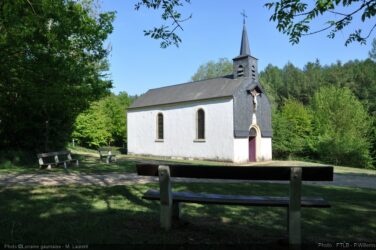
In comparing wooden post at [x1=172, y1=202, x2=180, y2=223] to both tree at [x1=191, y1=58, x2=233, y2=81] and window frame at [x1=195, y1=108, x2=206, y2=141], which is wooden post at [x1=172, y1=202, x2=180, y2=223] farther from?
tree at [x1=191, y1=58, x2=233, y2=81]

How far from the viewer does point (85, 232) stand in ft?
15.0

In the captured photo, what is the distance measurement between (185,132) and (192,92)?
144 inches

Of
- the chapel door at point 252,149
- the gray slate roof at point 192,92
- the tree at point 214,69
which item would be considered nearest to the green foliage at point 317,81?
the tree at point 214,69

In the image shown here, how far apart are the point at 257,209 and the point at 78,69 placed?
1018 centimetres

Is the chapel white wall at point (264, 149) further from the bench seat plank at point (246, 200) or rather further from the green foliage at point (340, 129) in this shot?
the bench seat plank at point (246, 200)

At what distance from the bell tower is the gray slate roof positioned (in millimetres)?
651

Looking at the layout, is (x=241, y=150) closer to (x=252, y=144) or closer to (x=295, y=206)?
(x=252, y=144)

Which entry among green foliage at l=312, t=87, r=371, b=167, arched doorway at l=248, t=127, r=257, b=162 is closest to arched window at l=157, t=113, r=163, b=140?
arched doorway at l=248, t=127, r=257, b=162

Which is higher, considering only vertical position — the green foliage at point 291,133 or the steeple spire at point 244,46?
the steeple spire at point 244,46

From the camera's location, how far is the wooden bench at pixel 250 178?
14.2 feet

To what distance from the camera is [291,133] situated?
39.4 meters

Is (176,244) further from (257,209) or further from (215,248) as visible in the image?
(257,209)

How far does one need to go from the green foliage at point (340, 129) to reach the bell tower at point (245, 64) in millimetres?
12731

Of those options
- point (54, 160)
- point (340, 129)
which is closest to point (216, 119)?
point (54, 160)
